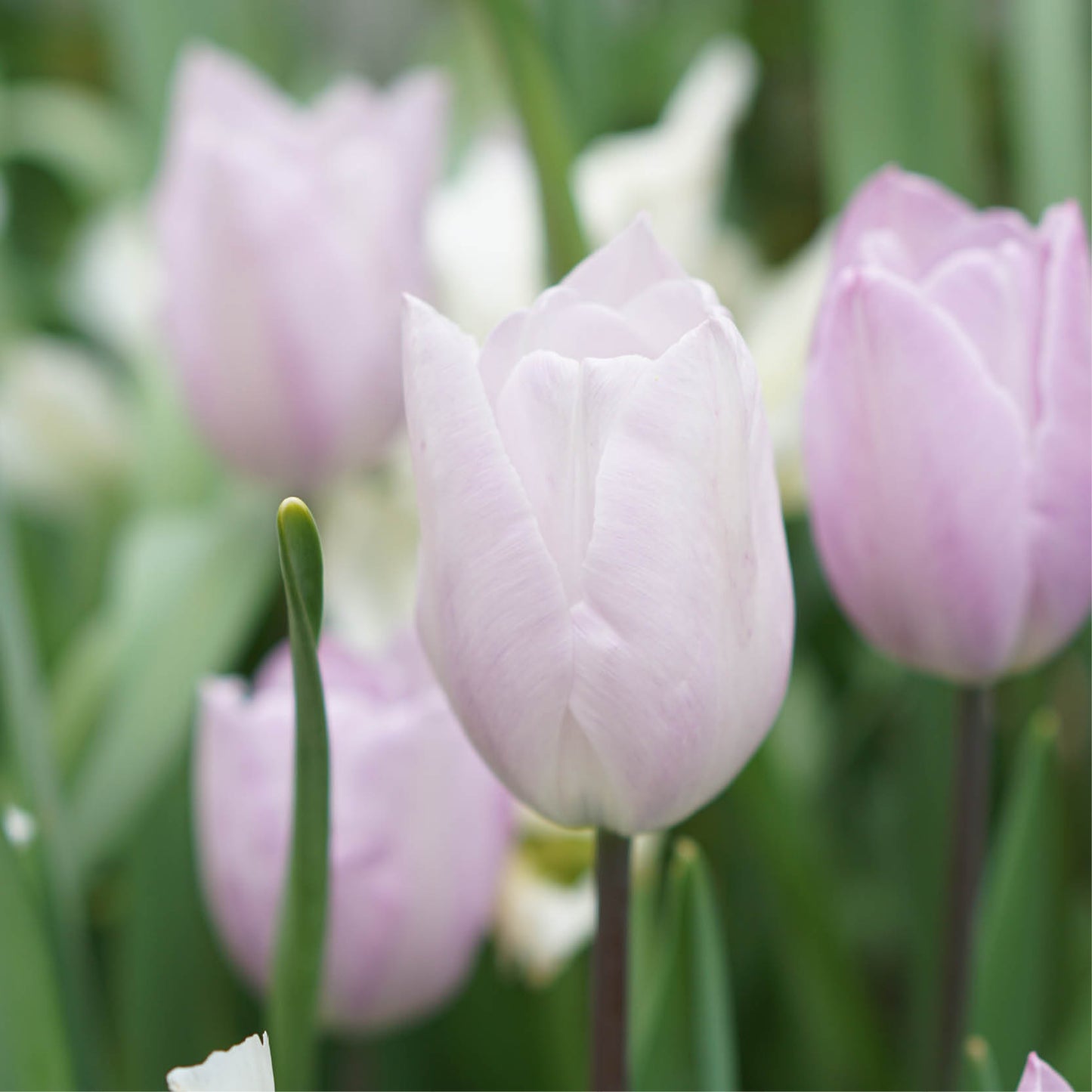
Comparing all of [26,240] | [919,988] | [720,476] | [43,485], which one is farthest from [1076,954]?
[26,240]

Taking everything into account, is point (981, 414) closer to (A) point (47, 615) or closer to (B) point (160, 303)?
(B) point (160, 303)

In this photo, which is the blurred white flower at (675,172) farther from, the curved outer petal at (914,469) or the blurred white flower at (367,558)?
the curved outer petal at (914,469)

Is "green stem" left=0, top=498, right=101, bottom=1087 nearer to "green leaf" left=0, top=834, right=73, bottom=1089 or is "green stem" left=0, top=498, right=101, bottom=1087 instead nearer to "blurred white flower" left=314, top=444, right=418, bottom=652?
"green leaf" left=0, top=834, right=73, bottom=1089

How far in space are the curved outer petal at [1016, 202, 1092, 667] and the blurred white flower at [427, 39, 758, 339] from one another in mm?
259

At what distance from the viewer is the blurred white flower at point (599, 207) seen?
22.7 inches

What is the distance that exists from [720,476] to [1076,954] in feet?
1.10

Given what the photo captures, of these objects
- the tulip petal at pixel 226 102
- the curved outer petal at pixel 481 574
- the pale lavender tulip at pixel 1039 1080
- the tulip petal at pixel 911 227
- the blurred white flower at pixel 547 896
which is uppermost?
the tulip petal at pixel 226 102

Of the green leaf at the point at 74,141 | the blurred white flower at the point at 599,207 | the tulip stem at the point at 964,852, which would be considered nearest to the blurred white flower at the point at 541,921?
the tulip stem at the point at 964,852

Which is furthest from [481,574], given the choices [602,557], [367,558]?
[367,558]

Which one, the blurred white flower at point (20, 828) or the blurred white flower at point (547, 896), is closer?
the blurred white flower at point (20, 828)

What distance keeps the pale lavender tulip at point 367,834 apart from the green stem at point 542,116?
0.42 feet

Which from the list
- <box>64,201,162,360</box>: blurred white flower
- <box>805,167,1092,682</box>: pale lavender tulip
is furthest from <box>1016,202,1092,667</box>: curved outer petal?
<box>64,201,162,360</box>: blurred white flower

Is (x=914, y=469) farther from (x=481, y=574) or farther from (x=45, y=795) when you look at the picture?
(x=45, y=795)

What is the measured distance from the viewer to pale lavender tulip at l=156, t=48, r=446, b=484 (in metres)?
0.49
